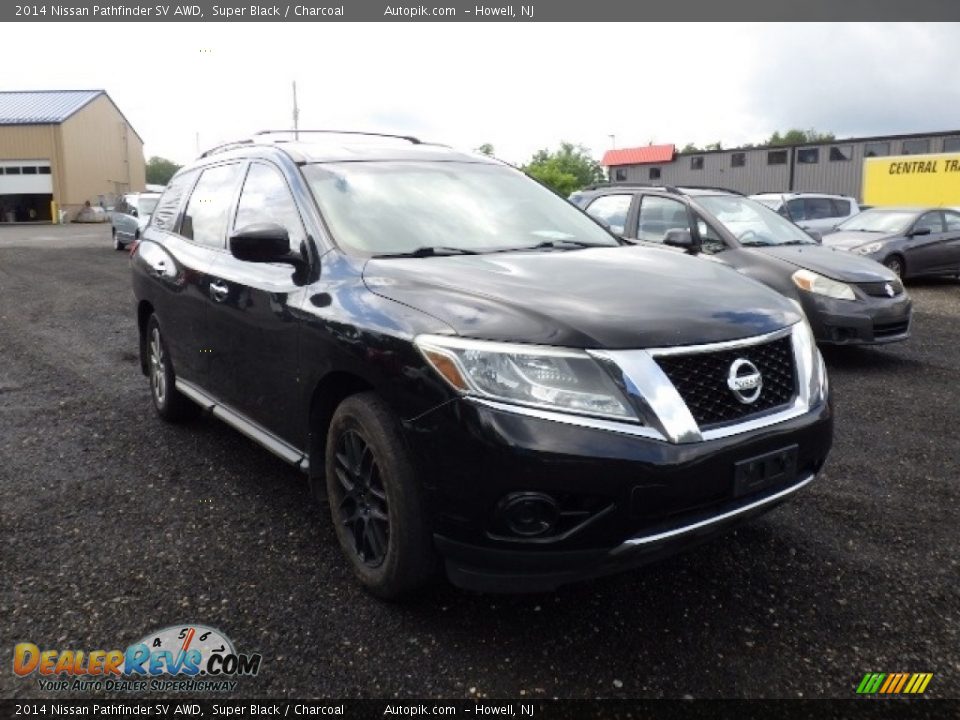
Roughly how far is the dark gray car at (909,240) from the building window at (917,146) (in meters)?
18.3

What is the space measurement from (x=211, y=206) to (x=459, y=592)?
274 centimetres

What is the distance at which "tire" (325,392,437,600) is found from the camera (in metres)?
2.63

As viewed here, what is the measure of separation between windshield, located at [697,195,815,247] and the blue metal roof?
49417 mm

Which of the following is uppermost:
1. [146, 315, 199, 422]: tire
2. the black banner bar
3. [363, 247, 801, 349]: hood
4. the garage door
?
the garage door

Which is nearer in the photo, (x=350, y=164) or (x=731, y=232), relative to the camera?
(x=350, y=164)

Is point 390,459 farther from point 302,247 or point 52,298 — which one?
point 52,298

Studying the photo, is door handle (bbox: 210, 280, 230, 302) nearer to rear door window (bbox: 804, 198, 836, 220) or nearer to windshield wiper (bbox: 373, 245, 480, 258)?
windshield wiper (bbox: 373, 245, 480, 258)

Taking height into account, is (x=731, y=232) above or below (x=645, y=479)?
above

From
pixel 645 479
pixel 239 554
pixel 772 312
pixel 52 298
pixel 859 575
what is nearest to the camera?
pixel 645 479

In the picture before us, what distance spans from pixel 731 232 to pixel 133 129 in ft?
220

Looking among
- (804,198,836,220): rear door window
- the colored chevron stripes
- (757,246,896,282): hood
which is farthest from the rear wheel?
the colored chevron stripes

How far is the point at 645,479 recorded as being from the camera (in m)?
2.37

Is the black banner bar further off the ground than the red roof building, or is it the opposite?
the red roof building

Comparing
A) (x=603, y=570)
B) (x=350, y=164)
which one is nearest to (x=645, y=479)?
(x=603, y=570)
